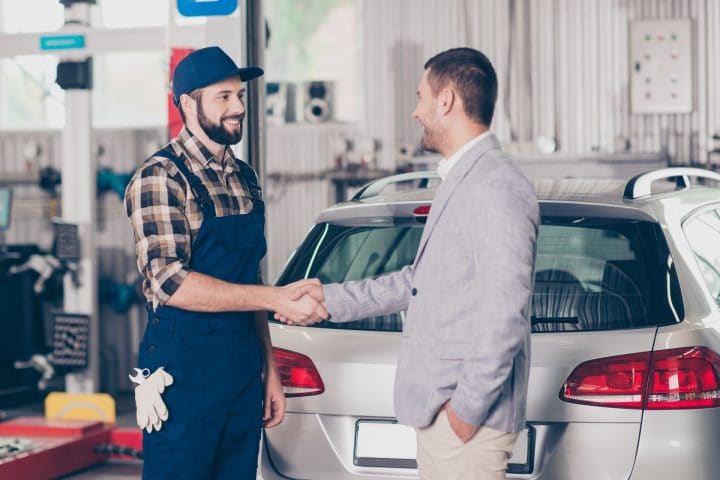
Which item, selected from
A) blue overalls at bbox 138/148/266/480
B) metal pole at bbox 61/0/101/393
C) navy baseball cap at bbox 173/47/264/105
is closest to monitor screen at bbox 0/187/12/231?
metal pole at bbox 61/0/101/393

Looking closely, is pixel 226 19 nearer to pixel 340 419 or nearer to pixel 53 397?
pixel 340 419

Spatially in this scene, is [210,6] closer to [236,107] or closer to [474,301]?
[236,107]

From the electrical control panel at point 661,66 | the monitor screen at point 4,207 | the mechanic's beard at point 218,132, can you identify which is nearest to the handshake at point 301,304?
the mechanic's beard at point 218,132

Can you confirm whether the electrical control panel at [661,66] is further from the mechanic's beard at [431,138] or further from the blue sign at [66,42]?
the mechanic's beard at [431,138]

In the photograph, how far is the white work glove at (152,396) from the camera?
2807mm

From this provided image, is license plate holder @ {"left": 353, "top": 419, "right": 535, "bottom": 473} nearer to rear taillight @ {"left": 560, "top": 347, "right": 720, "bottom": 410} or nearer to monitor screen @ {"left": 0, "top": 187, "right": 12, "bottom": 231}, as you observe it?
rear taillight @ {"left": 560, "top": 347, "right": 720, "bottom": 410}

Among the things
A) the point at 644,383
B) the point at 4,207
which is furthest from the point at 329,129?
the point at 644,383

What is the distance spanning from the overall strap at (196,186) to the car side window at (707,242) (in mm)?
1511

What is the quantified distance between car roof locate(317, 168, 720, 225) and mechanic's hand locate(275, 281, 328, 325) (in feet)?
1.28

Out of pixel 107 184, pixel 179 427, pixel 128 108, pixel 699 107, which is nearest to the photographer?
pixel 179 427

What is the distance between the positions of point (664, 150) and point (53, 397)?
185 inches

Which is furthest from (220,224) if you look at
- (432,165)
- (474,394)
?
(432,165)

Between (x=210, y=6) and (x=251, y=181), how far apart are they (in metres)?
1.26

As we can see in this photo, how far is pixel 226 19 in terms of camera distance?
4.11 metres
